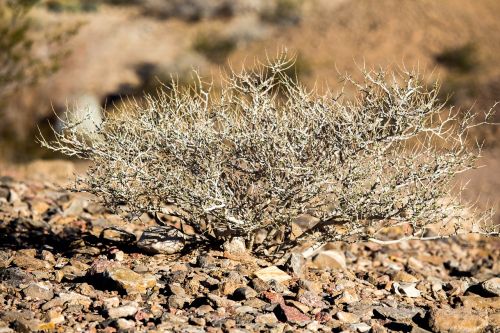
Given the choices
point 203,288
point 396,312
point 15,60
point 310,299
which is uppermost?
point 15,60

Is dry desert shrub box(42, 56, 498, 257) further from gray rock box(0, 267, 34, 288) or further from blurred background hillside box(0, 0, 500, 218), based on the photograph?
blurred background hillside box(0, 0, 500, 218)

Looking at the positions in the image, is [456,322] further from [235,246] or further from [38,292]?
[38,292]

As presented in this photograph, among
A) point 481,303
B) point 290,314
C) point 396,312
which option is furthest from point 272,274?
point 481,303

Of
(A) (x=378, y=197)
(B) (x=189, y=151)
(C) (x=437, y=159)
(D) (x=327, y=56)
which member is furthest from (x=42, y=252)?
(D) (x=327, y=56)

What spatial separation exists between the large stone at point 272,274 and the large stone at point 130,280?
2.77 ft

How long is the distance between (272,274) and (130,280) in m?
1.15

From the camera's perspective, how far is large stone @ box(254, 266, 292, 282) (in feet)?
17.9

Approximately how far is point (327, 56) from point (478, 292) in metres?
23.4

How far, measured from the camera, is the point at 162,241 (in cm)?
595

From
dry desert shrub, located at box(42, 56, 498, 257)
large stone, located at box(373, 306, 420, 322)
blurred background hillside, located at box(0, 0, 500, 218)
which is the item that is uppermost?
blurred background hillside, located at box(0, 0, 500, 218)

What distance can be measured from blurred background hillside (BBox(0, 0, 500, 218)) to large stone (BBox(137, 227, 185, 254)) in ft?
28.2

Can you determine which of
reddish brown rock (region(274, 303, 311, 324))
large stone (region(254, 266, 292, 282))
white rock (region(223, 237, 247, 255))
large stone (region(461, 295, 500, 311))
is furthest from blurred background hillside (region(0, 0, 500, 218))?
reddish brown rock (region(274, 303, 311, 324))

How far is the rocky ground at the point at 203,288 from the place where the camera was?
15.0 feet

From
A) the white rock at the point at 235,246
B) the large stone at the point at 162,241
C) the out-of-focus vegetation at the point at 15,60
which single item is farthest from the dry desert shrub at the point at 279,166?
the out-of-focus vegetation at the point at 15,60
